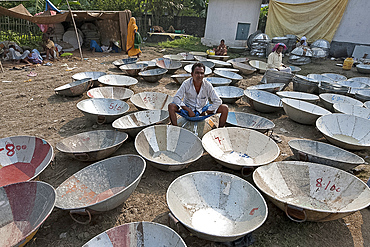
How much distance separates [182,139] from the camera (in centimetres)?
329

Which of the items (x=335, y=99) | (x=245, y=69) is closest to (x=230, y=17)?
(x=245, y=69)

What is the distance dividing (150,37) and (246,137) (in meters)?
14.2

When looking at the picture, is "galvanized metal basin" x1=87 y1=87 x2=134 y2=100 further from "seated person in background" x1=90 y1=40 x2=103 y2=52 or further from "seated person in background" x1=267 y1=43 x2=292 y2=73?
"seated person in background" x1=90 y1=40 x2=103 y2=52

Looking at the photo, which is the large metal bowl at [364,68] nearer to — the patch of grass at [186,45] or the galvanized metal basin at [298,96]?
the galvanized metal basin at [298,96]

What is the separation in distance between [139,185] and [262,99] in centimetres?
385

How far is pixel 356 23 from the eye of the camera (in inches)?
402

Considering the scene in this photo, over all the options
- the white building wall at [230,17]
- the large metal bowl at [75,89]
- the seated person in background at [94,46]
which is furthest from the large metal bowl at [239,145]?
the white building wall at [230,17]

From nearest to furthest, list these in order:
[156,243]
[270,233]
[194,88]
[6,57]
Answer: [156,243] → [270,233] → [194,88] → [6,57]

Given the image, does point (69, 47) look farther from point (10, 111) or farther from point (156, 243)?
point (156, 243)

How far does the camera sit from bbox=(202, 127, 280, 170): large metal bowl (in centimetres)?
309

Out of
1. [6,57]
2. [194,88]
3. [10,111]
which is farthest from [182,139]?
[6,57]

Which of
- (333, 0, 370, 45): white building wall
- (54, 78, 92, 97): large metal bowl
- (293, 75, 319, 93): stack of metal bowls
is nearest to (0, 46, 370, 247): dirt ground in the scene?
(54, 78, 92, 97): large metal bowl

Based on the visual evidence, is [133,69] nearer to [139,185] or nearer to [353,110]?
[139,185]

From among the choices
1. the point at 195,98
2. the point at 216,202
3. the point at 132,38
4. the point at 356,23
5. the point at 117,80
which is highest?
the point at 356,23
